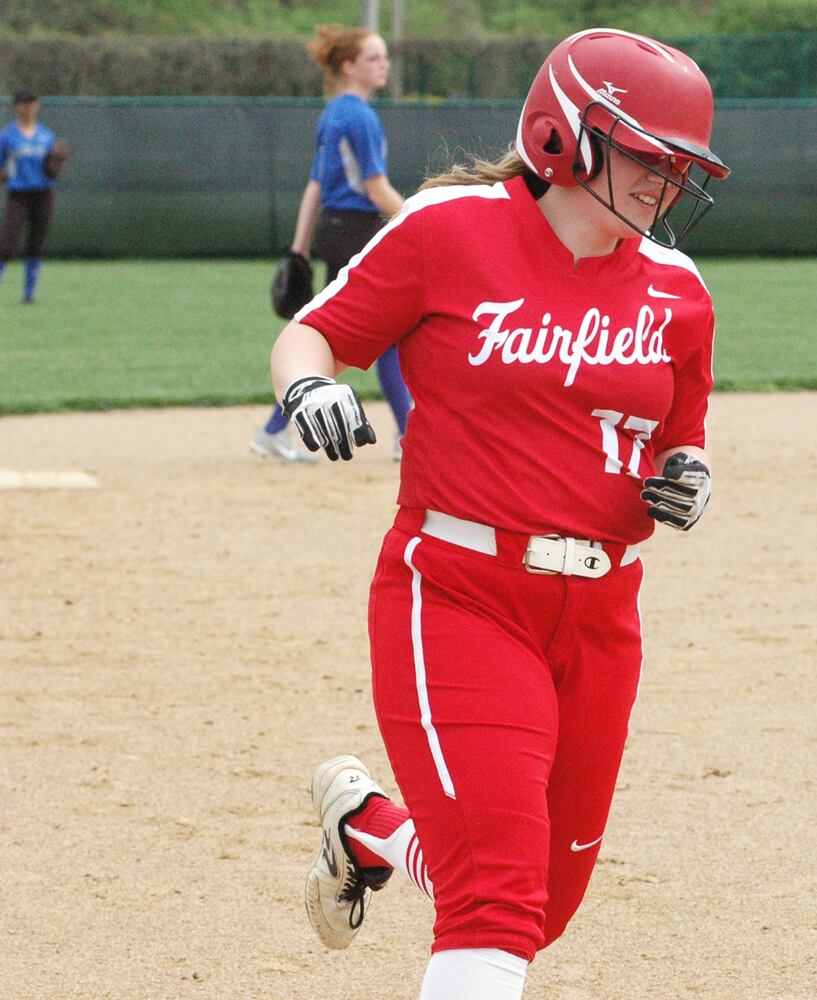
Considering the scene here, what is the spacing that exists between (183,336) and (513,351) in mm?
11848

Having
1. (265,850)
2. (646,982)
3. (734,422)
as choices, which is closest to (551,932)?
(646,982)

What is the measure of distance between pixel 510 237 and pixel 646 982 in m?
1.53

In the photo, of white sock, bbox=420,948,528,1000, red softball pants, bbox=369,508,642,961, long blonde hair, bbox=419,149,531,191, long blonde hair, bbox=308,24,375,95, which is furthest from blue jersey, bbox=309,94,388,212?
white sock, bbox=420,948,528,1000

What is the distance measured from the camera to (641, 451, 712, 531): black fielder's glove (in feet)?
9.29

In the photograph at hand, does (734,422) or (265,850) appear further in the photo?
(734,422)

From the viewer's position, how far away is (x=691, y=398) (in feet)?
9.96

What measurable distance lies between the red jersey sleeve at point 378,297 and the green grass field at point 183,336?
7825mm

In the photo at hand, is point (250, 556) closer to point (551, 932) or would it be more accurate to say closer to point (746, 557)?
point (746, 557)

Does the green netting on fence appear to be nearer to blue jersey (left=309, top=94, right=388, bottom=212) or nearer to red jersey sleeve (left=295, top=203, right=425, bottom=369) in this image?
blue jersey (left=309, top=94, right=388, bottom=212)

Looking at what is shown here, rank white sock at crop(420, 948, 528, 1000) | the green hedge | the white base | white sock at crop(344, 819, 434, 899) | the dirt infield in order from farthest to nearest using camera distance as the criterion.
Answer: the green hedge < the white base < the dirt infield < white sock at crop(344, 819, 434, 899) < white sock at crop(420, 948, 528, 1000)

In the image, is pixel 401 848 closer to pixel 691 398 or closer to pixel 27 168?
pixel 691 398

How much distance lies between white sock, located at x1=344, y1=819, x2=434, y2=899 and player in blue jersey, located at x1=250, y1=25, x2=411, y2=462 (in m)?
4.83

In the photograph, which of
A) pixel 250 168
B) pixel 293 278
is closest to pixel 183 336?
pixel 293 278

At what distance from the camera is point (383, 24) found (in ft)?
169
